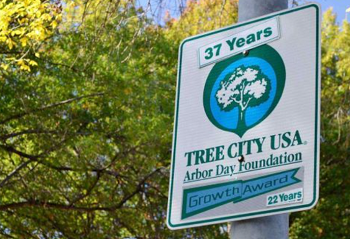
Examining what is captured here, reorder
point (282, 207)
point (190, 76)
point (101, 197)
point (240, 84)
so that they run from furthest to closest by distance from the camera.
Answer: point (101, 197) → point (190, 76) → point (240, 84) → point (282, 207)

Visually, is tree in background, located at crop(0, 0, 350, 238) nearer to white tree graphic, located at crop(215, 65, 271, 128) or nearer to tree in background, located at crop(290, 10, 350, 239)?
tree in background, located at crop(290, 10, 350, 239)

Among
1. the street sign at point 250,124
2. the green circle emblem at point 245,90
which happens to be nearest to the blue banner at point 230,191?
the street sign at point 250,124

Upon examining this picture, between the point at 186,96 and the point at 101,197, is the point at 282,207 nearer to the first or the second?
the point at 186,96

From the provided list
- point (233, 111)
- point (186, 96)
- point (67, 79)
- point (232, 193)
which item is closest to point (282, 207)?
point (232, 193)

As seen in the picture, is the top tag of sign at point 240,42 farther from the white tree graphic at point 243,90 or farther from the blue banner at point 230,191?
the blue banner at point 230,191

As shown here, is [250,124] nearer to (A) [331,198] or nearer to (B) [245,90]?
(B) [245,90]

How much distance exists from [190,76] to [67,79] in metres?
12.3

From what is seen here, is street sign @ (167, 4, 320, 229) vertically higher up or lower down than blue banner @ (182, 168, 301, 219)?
higher up

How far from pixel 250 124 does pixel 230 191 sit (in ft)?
0.58

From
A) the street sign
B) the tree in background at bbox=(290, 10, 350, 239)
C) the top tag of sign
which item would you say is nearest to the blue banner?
the street sign

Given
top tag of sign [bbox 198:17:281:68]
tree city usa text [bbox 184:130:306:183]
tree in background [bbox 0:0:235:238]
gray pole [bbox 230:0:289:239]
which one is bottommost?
gray pole [bbox 230:0:289:239]

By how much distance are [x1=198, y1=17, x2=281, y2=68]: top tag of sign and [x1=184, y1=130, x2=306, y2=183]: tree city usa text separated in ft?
0.88

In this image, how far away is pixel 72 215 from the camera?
1662cm

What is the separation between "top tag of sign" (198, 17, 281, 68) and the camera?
83.7 inches
